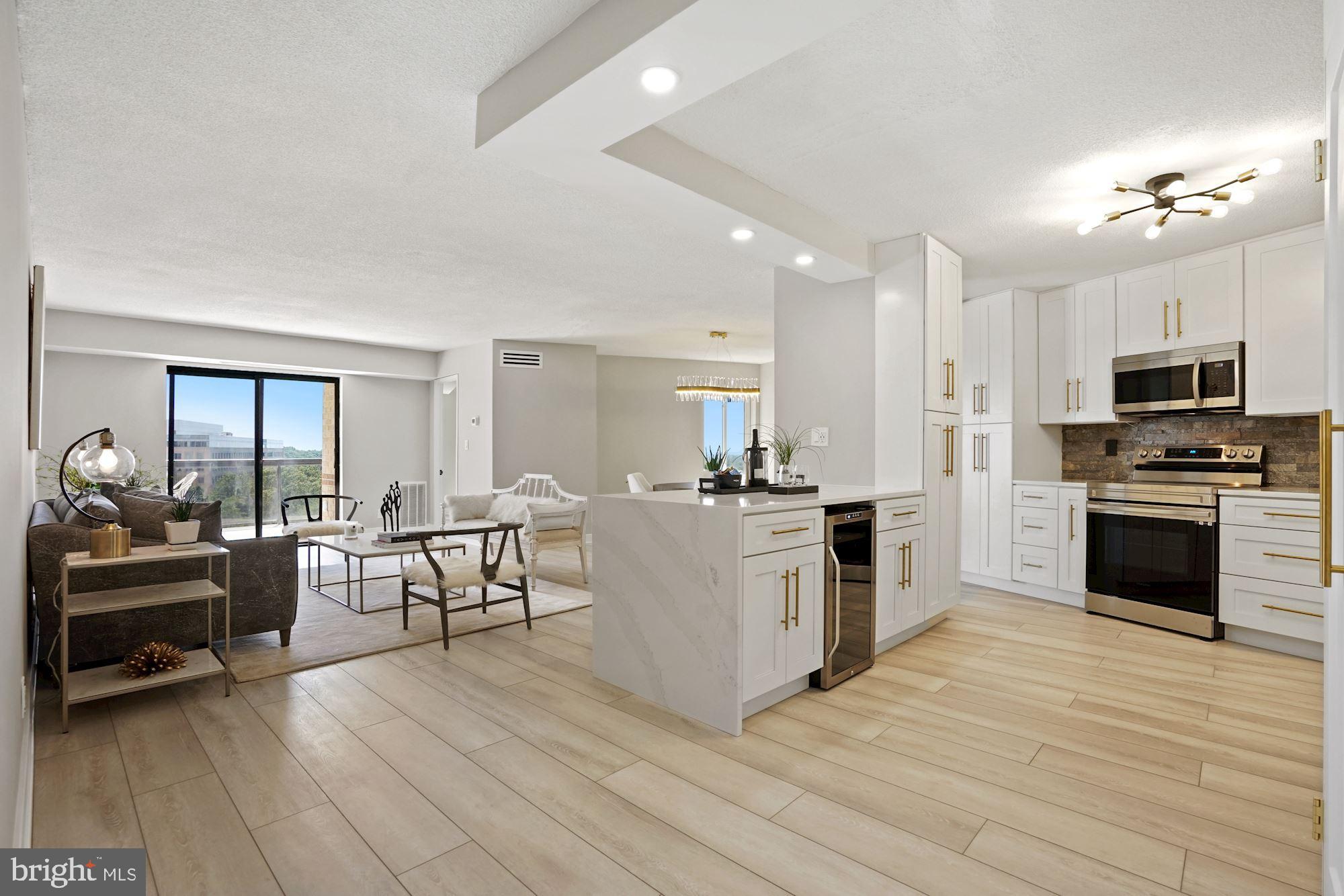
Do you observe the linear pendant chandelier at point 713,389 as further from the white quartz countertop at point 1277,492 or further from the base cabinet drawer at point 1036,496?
the white quartz countertop at point 1277,492

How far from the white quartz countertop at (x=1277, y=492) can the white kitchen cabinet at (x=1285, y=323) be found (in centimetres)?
47

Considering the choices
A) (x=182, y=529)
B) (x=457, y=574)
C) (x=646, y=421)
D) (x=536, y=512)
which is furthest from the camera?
(x=646, y=421)

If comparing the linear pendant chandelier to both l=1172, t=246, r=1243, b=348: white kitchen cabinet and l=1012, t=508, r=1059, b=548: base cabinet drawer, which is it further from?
l=1172, t=246, r=1243, b=348: white kitchen cabinet

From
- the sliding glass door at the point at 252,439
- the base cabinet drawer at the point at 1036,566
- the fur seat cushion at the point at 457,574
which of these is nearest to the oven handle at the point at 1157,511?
the base cabinet drawer at the point at 1036,566

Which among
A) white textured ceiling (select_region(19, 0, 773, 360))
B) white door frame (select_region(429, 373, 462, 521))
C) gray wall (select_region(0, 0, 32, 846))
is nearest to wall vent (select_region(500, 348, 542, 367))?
white door frame (select_region(429, 373, 462, 521))

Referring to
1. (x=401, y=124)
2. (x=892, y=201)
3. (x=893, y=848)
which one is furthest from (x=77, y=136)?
(x=893, y=848)

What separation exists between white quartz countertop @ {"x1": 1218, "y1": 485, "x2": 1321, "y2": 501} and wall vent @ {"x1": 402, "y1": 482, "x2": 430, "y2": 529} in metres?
8.64

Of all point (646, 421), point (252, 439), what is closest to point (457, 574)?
point (252, 439)

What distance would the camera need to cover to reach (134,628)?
313 cm

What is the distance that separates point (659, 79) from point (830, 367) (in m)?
→ 2.80

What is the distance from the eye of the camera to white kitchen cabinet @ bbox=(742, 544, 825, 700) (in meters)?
2.68

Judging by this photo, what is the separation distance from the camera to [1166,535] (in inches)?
166

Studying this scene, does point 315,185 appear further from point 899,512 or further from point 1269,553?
point 1269,553

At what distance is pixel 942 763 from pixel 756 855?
93cm
